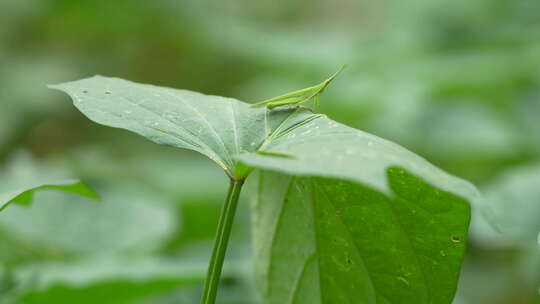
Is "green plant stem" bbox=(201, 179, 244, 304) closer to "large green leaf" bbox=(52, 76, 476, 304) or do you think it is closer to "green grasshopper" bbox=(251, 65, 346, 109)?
"large green leaf" bbox=(52, 76, 476, 304)

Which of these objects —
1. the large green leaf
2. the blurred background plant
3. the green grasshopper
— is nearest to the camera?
the large green leaf

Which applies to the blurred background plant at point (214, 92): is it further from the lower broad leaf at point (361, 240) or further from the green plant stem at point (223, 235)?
the green plant stem at point (223, 235)

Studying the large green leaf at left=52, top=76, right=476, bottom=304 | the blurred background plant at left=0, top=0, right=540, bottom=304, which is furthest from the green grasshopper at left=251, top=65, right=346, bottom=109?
the blurred background plant at left=0, top=0, right=540, bottom=304

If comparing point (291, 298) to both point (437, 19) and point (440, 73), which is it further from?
point (437, 19)

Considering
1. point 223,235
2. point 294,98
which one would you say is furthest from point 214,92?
point 223,235

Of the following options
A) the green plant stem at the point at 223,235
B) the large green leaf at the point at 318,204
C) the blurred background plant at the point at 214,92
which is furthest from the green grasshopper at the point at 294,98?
the blurred background plant at the point at 214,92

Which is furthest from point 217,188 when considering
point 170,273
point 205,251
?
point 170,273
